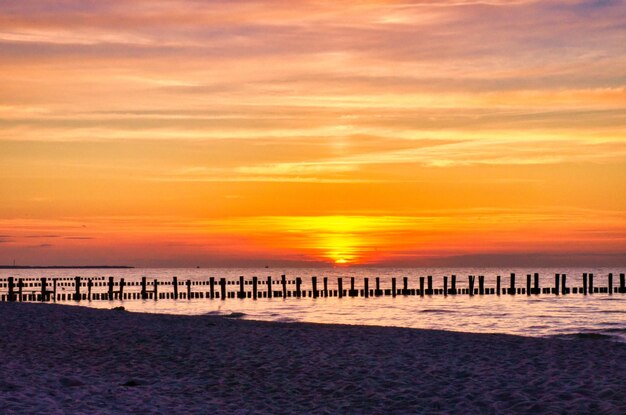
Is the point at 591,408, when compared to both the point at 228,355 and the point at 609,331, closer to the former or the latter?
the point at 228,355

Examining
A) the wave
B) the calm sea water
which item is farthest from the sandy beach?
the wave

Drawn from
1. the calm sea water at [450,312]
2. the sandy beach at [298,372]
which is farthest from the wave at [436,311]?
the sandy beach at [298,372]

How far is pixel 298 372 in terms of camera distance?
1770cm

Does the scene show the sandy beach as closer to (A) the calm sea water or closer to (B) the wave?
(A) the calm sea water

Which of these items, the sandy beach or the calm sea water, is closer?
the sandy beach

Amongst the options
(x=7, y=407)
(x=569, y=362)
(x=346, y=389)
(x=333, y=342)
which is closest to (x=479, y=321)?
(x=333, y=342)

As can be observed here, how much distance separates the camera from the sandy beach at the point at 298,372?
1387 cm

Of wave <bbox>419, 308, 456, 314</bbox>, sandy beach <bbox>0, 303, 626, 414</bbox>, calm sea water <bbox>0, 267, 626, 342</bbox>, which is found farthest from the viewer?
wave <bbox>419, 308, 456, 314</bbox>

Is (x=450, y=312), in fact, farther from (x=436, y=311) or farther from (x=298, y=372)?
(x=298, y=372)

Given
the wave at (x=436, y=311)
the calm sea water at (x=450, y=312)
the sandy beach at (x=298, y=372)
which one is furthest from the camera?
the wave at (x=436, y=311)

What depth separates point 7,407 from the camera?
1229 centimetres

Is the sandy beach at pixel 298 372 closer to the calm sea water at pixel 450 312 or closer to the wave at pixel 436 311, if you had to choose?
the calm sea water at pixel 450 312

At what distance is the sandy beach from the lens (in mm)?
13866

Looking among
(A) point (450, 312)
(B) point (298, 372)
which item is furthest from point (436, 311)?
(B) point (298, 372)
